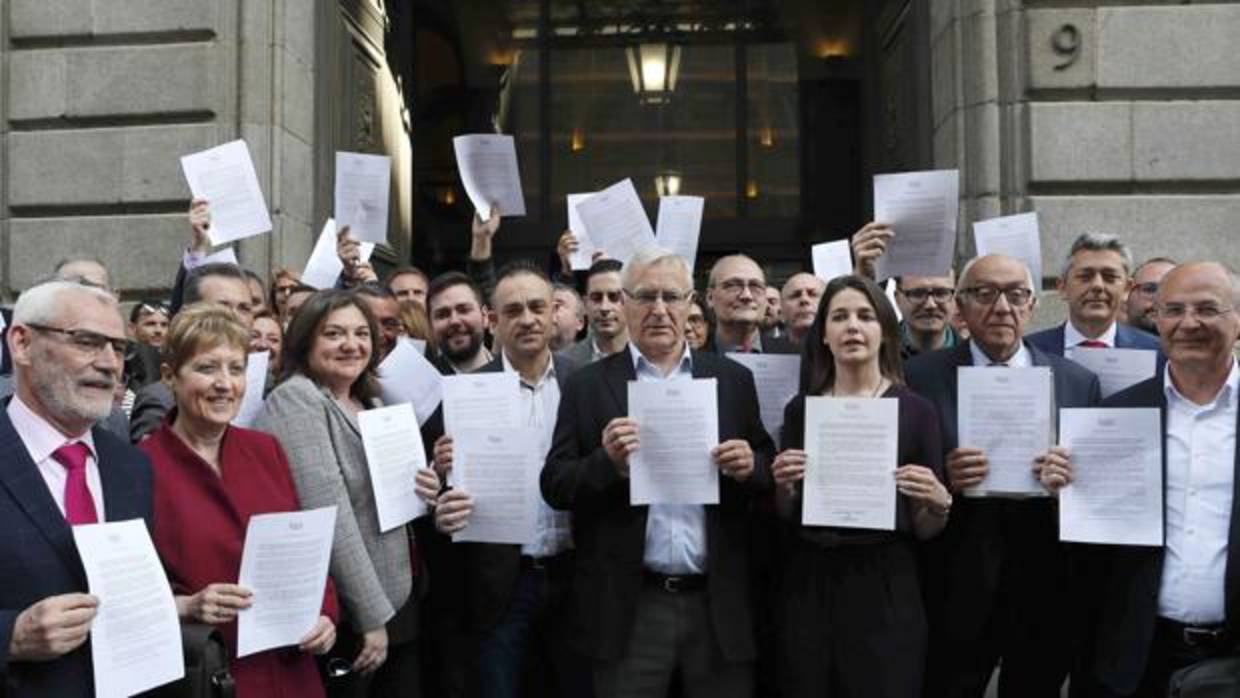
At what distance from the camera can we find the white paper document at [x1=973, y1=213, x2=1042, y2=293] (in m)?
5.91

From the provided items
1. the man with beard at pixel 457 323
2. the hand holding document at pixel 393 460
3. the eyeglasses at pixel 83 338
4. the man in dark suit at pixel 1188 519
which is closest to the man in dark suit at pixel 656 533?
the hand holding document at pixel 393 460

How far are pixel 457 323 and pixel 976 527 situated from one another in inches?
94.3

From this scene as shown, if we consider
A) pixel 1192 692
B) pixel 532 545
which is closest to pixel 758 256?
pixel 532 545

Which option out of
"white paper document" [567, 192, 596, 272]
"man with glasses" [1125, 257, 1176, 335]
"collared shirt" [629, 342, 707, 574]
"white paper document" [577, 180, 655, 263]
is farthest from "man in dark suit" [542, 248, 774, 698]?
"man with glasses" [1125, 257, 1176, 335]

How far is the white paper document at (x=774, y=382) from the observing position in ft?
16.8

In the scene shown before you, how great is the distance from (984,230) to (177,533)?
3.91m

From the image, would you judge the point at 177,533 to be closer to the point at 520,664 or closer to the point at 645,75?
the point at 520,664

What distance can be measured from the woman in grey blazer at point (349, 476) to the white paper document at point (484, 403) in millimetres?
233

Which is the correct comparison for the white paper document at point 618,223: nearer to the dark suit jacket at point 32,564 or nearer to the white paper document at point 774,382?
the white paper document at point 774,382

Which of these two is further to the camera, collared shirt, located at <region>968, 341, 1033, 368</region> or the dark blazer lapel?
collared shirt, located at <region>968, 341, 1033, 368</region>

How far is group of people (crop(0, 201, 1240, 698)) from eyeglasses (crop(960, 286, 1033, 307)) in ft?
0.04

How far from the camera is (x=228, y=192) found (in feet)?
22.6

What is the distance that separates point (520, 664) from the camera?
511 cm

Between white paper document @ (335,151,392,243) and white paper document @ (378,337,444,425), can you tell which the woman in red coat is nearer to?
white paper document @ (378,337,444,425)
